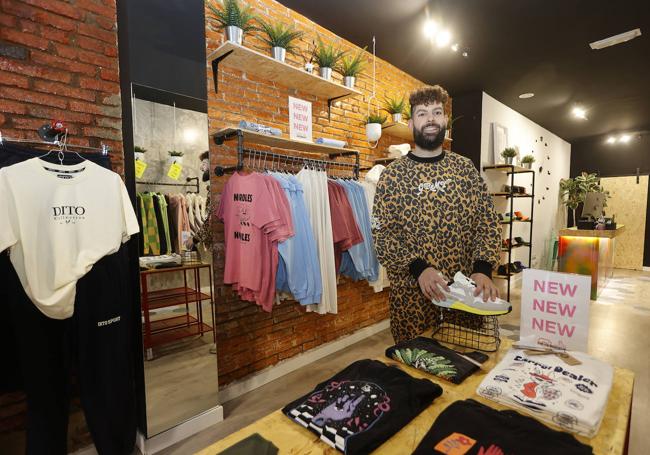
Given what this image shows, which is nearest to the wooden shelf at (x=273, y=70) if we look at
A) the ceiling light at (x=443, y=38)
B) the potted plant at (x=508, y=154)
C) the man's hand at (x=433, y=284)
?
the ceiling light at (x=443, y=38)

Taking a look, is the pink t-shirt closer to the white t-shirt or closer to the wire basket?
the white t-shirt

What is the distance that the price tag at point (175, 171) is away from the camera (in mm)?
2098

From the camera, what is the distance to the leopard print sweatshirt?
1594 millimetres

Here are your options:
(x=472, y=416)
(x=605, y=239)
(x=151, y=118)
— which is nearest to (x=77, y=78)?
(x=151, y=118)

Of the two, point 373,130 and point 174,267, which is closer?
point 174,267

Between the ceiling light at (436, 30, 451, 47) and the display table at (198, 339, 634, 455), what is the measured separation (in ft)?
10.7

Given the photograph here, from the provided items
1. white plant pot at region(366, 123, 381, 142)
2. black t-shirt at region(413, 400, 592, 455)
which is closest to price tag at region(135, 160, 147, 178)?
black t-shirt at region(413, 400, 592, 455)

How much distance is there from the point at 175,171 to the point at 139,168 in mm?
210

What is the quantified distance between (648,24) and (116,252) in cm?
476

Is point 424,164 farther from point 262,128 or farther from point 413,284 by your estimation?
point 262,128

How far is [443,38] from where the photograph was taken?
11.0 feet

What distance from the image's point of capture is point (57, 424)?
5.39 ft

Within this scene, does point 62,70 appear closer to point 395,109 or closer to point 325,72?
point 325,72

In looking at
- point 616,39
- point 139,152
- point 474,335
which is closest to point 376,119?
point 139,152
